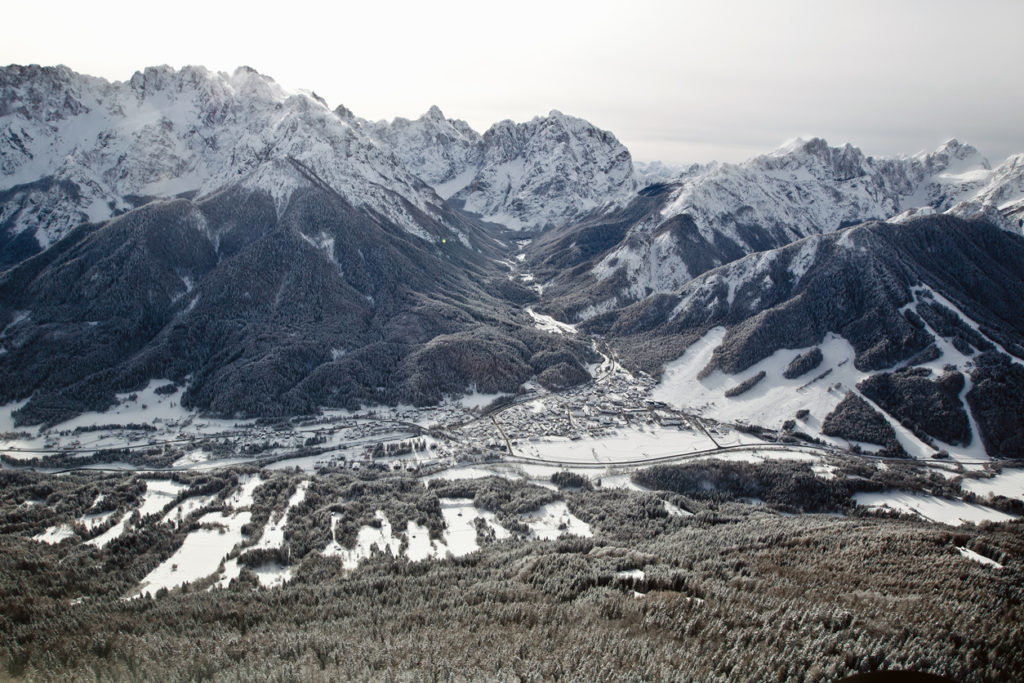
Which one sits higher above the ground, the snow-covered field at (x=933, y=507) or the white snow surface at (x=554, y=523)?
the snow-covered field at (x=933, y=507)

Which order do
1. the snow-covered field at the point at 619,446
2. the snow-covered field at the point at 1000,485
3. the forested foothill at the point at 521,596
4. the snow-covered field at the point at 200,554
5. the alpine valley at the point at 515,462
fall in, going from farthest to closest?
the snow-covered field at the point at 619,446 < the snow-covered field at the point at 1000,485 < the snow-covered field at the point at 200,554 < the alpine valley at the point at 515,462 < the forested foothill at the point at 521,596

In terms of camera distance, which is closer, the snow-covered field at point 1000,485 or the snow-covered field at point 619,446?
the snow-covered field at point 1000,485

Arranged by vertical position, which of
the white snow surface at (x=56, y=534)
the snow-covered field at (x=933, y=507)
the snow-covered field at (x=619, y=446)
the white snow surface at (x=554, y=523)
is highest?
the white snow surface at (x=56, y=534)

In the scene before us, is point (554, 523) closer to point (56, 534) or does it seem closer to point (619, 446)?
point (619, 446)

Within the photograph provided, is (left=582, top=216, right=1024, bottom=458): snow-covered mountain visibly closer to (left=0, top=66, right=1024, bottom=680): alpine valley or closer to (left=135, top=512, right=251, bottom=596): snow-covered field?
(left=0, top=66, right=1024, bottom=680): alpine valley

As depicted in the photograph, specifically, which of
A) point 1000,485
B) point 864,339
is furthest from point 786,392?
point 1000,485

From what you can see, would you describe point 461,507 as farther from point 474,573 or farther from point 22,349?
point 22,349

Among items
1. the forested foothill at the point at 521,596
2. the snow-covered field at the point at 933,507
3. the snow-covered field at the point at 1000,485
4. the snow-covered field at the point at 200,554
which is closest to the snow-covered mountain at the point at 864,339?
the snow-covered field at the point at 1000,485

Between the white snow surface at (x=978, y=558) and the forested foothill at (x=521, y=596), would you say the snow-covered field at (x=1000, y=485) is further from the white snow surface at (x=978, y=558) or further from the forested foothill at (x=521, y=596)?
the white snow surface at (x=978, y=558)
